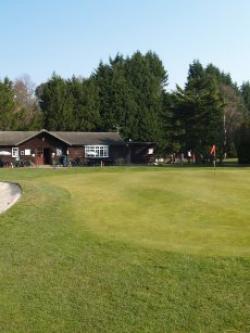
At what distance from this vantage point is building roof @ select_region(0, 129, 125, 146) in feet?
217

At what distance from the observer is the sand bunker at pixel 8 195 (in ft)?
60.6

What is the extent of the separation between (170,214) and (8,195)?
27.3 feet

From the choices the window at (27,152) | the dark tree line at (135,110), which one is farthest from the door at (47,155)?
the dark tree line at (135,110)

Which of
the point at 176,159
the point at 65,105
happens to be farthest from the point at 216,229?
the point at 176,159

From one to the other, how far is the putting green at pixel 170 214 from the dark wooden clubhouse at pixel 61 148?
4337cm

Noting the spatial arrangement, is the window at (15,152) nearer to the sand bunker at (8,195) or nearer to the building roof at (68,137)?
the building roof at (68,137)

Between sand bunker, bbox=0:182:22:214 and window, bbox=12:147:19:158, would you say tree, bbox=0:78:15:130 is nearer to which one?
window, bbox=12:147:19:158

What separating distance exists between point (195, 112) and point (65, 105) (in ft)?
73.7

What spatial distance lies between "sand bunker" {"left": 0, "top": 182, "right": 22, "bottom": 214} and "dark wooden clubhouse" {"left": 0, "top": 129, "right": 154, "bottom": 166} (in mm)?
38852

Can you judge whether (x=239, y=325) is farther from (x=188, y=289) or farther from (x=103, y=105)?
(x=103, y=105)

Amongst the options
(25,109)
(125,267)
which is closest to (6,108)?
(25,109)

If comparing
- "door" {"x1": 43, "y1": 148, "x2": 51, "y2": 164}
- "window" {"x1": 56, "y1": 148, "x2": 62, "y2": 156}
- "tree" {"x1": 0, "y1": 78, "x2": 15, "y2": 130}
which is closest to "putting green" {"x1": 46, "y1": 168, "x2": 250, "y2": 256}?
"window" {"x1": 56, "y1": 148, "x2": 62, "y2": 156}

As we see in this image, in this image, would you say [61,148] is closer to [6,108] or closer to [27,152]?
[27,152]

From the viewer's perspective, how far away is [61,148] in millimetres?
67938
